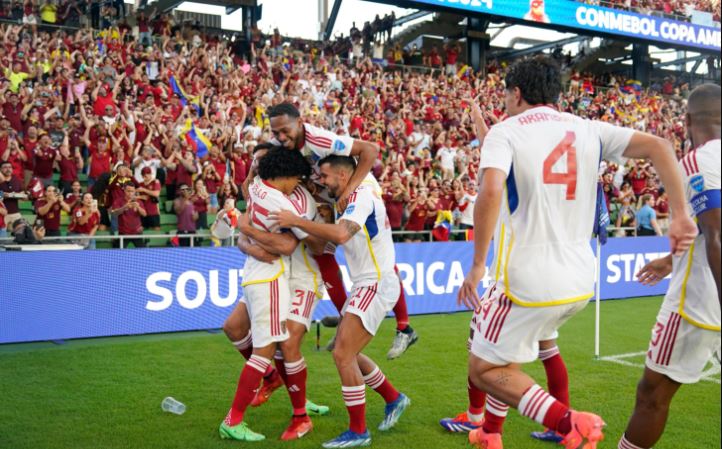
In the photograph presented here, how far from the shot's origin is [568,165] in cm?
372

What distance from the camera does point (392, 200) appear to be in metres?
14.7

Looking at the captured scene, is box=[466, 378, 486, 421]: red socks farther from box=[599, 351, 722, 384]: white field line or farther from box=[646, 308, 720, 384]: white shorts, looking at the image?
box=[599, 351, 722, 384]: white field line

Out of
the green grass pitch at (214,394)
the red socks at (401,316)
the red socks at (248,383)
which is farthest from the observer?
the red socks at (401,316)

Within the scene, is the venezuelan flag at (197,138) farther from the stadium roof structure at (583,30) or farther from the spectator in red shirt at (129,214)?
the stadium roof structure at (583,30)

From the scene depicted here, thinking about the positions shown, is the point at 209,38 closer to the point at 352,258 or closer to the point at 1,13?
the point at 1,13

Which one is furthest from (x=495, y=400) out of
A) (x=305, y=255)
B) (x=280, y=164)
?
(x=280, y=164)

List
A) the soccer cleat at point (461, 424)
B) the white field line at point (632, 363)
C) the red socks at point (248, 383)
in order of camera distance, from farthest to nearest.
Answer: the white field line at point (632, 363) < the soccer cleat at point (461, 424) < the red socks at point (248, 383)

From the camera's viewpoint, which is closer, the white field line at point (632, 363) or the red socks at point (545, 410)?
the red socks at point (545, 410)

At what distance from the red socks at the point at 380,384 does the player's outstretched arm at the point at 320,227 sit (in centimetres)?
116

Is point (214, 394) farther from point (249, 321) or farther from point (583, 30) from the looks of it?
point (583, 30)

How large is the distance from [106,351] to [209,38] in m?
15.5

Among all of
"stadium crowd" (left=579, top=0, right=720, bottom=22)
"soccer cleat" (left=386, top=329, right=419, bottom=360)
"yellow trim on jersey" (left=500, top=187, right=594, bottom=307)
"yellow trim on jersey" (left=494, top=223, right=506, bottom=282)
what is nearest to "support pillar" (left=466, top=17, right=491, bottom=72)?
"stadium crowd" (left=579, top=0, right=720, bottom=22)

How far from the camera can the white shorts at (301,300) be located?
5.48 meters

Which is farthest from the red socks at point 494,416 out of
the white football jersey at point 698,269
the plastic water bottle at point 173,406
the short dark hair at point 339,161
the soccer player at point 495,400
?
the plastic water bottle at point 173,406
